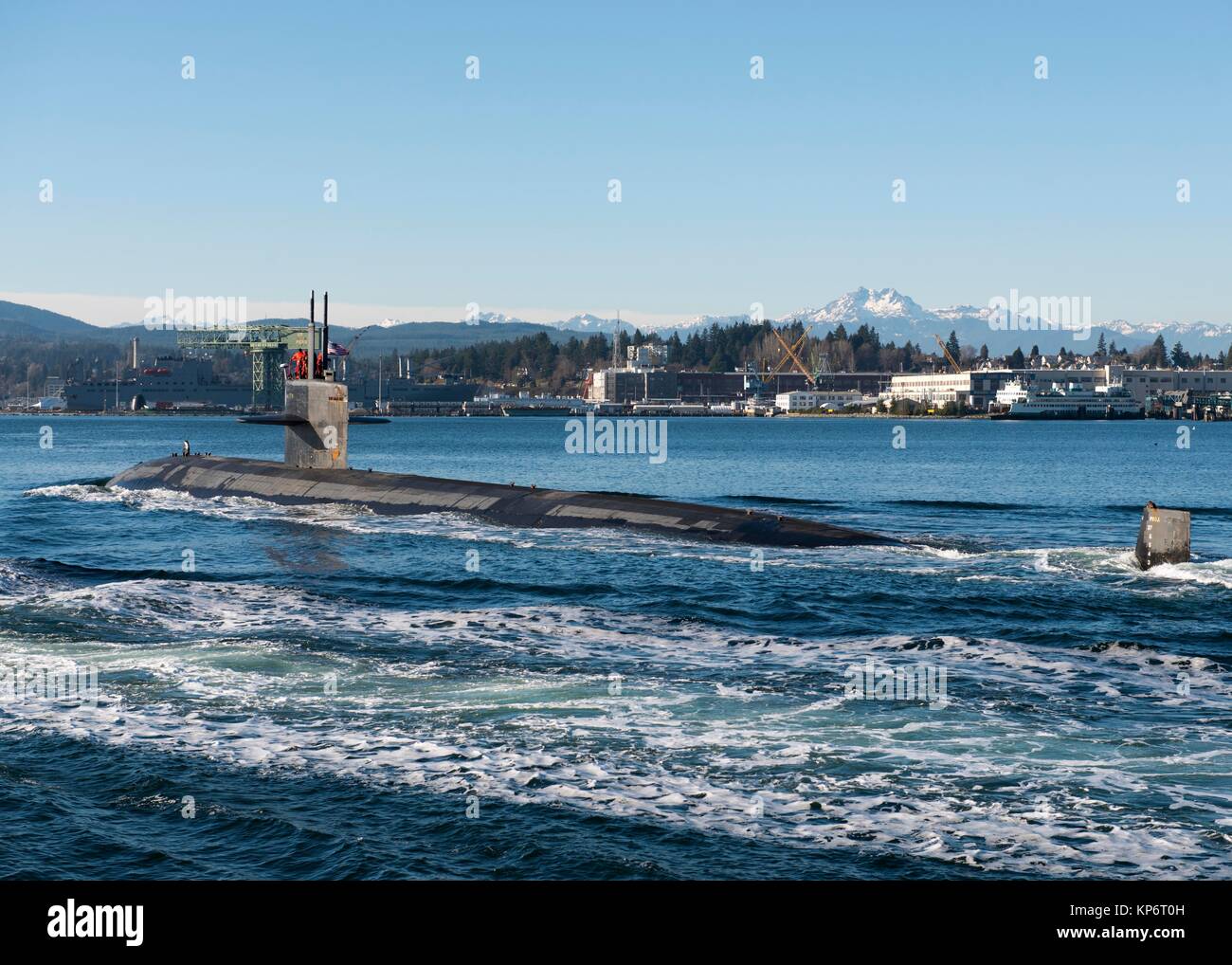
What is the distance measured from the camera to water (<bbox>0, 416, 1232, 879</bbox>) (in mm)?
13766

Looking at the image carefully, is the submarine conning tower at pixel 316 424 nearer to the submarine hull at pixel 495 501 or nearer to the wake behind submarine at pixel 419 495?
the wake behind submarine at pixel 419 495

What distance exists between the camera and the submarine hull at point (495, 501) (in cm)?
4334

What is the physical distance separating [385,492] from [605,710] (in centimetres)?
3503

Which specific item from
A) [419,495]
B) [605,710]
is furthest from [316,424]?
[605,710]

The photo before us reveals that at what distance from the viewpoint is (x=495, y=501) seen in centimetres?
5078

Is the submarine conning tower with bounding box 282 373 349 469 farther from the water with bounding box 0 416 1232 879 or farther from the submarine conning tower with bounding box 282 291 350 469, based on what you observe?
the water with bounding box 0 416 1232 879

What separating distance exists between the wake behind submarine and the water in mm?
1691

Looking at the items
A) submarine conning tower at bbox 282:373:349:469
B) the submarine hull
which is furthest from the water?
submarine conning tower at bbox 282:373:349:469

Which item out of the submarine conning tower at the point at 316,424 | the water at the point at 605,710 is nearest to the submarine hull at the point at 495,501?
the submarine conning tower at the point at 316,424

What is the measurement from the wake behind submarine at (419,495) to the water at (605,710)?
66.6 inches

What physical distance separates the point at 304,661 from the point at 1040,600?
1853cm

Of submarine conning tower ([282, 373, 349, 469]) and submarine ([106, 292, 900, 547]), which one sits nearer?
submarine ([106, 292, 900, 547])

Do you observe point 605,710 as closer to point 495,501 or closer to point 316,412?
point 495,501

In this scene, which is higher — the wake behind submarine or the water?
the wake behind submarine
